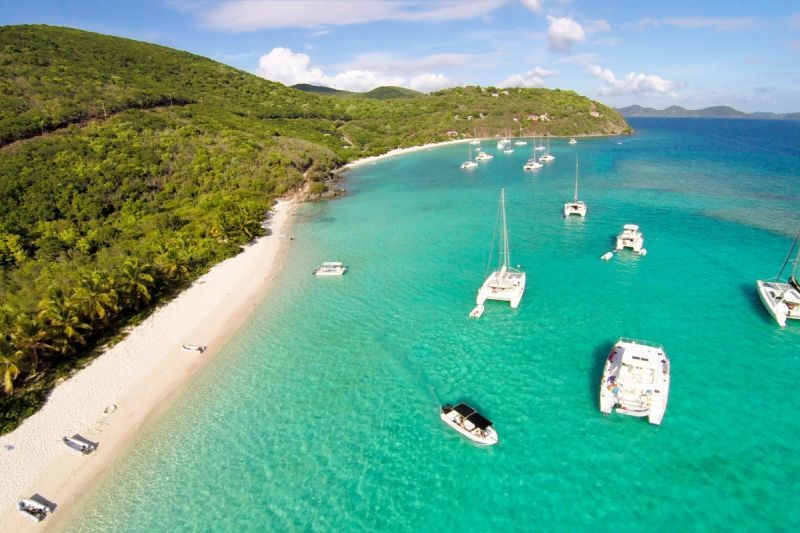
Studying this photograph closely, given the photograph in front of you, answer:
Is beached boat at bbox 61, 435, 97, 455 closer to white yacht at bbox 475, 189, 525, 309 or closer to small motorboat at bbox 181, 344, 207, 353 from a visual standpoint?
small motorboat at bbox 181, 344, 207, 353

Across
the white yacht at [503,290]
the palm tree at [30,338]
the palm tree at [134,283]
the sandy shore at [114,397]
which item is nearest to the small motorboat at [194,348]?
the sandy shore at [114,397]

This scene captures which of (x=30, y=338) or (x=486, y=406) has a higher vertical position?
(x=30, y=338)

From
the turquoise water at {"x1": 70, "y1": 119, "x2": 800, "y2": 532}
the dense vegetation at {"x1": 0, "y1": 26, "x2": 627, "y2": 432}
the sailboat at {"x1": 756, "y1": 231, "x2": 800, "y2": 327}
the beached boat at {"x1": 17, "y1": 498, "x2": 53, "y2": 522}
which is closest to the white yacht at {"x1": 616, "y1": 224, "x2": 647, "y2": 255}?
the turquoise water at {"x1": 70, "y1": 119, "x2": 800, "y2": 532}

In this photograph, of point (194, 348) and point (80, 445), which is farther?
Result: point (194, 348)

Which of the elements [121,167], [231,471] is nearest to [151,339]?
[231,471]

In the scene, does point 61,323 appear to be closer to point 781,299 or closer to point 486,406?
point 486,406

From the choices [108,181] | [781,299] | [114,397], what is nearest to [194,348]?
[114,397]
